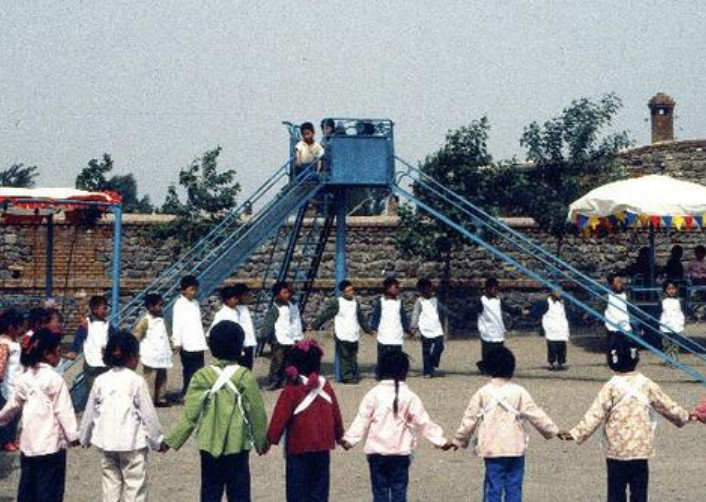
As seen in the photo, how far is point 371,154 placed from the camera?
17.5 metres

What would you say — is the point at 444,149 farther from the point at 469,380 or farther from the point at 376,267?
the point at 469,380

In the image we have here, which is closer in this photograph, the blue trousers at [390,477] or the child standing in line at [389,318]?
the blue trousers at [390,477]

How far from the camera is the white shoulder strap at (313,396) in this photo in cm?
772

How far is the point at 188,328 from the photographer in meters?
14.7

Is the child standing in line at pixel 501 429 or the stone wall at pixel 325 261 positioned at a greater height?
the stone wall at pixel 325 261

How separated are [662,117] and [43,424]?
2520cm

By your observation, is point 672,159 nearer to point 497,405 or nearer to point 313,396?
point 497,405

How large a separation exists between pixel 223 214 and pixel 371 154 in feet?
28.9

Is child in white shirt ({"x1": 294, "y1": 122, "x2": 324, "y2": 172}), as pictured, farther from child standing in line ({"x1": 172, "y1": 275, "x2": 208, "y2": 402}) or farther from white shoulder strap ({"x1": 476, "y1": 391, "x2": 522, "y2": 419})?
white shoulder strap ({"x1": 476, "y1": 391, "x2": 522, "y2": 419})

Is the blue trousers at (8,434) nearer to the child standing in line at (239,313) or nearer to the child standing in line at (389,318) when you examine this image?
the child standing in line at (239,313)

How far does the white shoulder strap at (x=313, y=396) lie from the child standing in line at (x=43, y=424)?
152 cm

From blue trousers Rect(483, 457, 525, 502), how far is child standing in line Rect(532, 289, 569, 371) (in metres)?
11.0

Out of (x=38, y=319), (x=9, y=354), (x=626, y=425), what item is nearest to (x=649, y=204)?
(x=38, y=319)

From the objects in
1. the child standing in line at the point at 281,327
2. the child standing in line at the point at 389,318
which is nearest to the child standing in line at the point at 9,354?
the child standing in line at the point at 281,327
